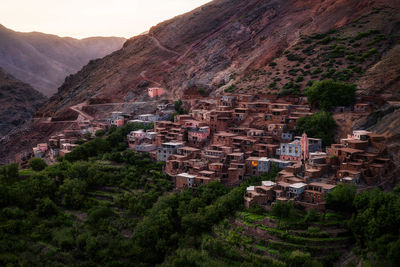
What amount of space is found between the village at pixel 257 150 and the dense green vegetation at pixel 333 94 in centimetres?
69

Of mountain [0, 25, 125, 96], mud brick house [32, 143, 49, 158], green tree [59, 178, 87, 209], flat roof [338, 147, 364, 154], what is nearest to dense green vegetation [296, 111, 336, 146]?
flat roof [338, 147, 364, 154]

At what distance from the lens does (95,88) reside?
54875mm

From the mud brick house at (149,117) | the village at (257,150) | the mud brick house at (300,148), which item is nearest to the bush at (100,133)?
the village at (257,150)

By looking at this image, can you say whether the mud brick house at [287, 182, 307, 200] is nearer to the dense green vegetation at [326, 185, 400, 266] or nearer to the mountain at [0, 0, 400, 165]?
the dense green vegetation at [326, 185, 400, 266]

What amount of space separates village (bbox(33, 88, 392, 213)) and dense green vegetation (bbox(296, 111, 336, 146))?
2.39 feet

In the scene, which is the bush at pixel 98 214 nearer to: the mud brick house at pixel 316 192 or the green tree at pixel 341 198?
the mud brick house at pixel 316 192

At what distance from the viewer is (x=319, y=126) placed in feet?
91.9

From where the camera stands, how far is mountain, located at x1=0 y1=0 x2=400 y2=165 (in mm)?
35312

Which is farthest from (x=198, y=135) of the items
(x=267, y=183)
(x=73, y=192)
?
(x=73, y=192)

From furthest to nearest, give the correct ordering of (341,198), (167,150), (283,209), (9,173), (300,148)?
(9,173)
(167,150)
(300,148)
(283,209)
(341,198)

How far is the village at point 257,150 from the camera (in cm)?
2309

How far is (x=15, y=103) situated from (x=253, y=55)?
40.0 meters

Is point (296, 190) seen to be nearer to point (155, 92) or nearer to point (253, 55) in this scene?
point (253, 55)

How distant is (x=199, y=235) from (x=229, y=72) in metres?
25.7
